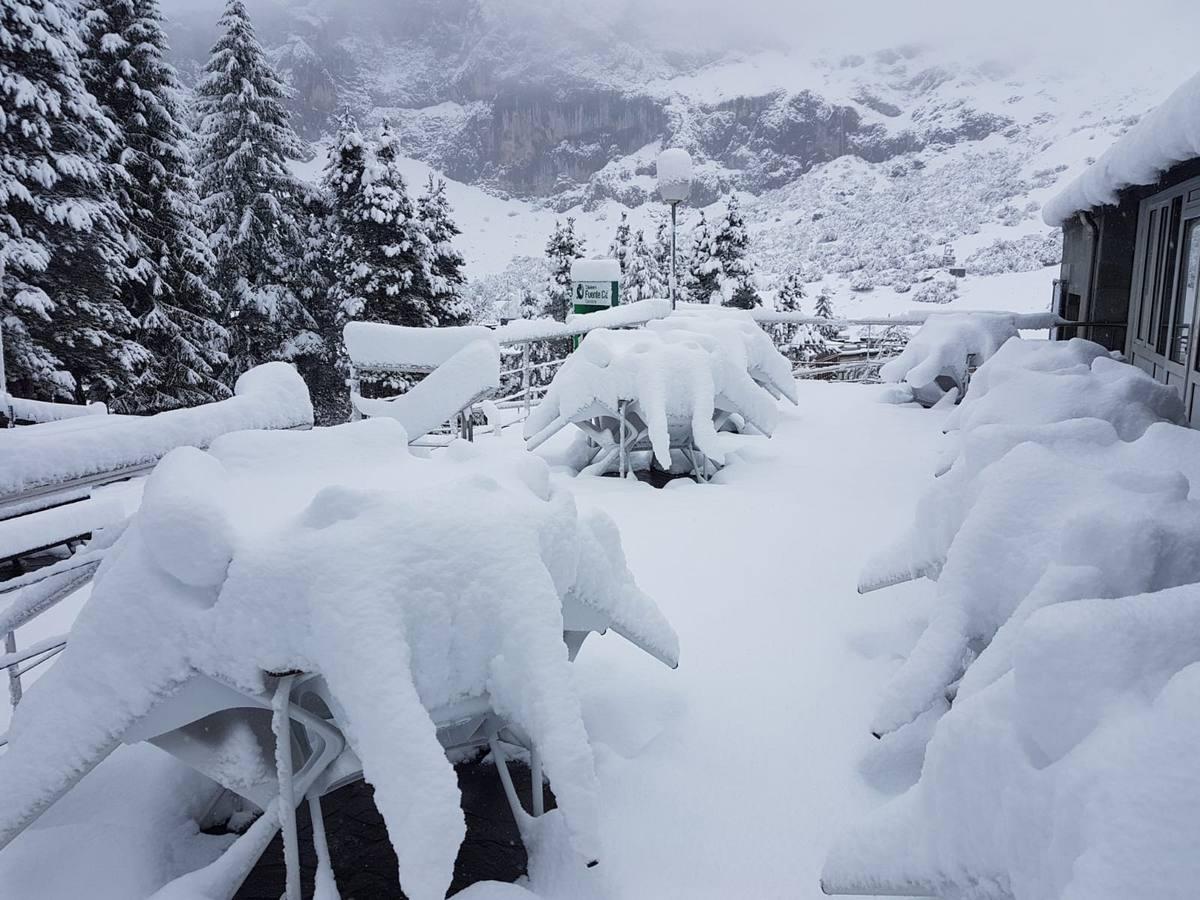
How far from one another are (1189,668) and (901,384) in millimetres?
9221

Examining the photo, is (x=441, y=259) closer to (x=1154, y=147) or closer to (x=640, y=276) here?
(x=640, y=276)

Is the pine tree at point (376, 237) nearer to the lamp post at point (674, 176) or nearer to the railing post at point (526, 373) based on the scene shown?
the lamp post at point (674, 176)

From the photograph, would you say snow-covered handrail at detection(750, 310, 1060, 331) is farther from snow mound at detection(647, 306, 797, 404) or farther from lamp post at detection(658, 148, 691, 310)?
snow mound at detection(647, 306, 797, 404)

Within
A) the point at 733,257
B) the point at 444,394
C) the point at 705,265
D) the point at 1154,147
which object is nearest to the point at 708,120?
the point at 733,257

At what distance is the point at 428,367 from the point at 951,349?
22.5 feet

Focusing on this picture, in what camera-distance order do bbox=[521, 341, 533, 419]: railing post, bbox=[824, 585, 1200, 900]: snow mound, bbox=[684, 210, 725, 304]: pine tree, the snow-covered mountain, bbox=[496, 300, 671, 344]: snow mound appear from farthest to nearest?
1. the snow-covered mountain
2. bbox=[684, 210, 725, 304]: pine tree
3. bbox=[521, 341, 533, 419]: railing post
4. bbox=[496, 300, 671, 344]: snow mound
5. bbox=[824, 585, 1200, 900]: snow mound

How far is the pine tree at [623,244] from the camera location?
32.7 metres

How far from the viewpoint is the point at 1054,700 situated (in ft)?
4.40

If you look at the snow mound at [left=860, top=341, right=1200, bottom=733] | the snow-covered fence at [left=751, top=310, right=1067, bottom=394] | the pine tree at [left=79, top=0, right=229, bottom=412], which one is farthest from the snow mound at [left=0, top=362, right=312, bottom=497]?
the pine tree at [left=79, top=0, right=229, bottom=412]

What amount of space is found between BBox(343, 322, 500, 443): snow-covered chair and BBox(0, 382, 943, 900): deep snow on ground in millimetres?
1169

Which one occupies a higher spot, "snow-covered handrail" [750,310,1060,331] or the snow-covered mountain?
the snow-covered mountain

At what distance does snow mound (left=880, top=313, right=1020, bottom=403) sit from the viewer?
888cm

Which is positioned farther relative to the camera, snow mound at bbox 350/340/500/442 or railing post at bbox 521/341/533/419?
railing post at bbox 521/341/533/419

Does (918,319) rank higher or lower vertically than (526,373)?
higher
